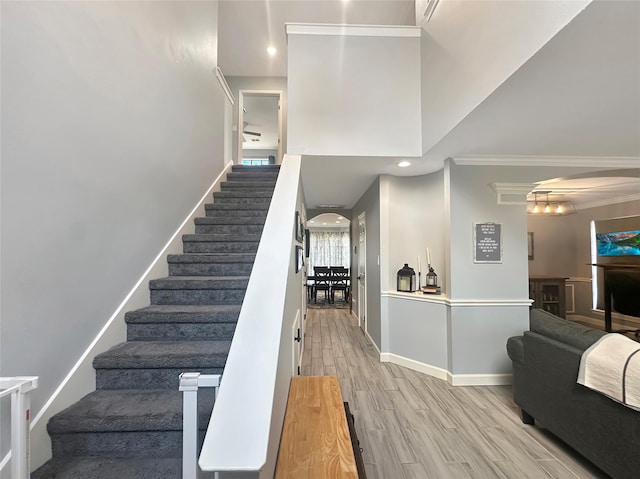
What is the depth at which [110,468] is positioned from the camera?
4.11 feet

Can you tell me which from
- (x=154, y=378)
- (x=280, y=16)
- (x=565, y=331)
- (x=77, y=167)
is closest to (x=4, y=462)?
(x=154, y=378)

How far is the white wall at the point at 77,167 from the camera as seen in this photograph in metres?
1.21

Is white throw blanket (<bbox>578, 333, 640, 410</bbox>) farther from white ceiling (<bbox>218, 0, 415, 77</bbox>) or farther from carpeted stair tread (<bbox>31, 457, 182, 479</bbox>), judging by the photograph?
white ceiling (<bbox>218, 0, 415, 77</bbox>)

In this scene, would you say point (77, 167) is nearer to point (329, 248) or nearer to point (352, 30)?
point (352, 30)

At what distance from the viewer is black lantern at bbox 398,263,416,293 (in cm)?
352

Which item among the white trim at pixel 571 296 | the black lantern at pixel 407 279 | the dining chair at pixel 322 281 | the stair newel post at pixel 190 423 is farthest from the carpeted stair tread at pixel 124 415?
the white trim at pixel 571 296

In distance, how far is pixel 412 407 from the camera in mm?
2549

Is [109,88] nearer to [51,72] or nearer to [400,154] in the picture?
[51,72]

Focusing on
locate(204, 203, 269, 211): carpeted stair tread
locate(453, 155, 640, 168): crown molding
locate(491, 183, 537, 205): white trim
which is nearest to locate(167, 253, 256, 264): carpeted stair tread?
locate(204, 203, 269, 211): carpeted stair tread

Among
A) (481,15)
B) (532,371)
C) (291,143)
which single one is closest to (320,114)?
(291,143)

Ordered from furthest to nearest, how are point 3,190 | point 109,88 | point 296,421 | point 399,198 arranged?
1. point 399,198
2. point 109,88
3. point 296,421
4. point 3,190

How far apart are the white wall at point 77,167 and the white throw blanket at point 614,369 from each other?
2.98 metres

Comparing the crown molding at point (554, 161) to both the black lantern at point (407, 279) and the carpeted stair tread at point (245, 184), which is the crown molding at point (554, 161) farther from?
the carpeted stair tread at point (245, 184)

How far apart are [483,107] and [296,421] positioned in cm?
221
